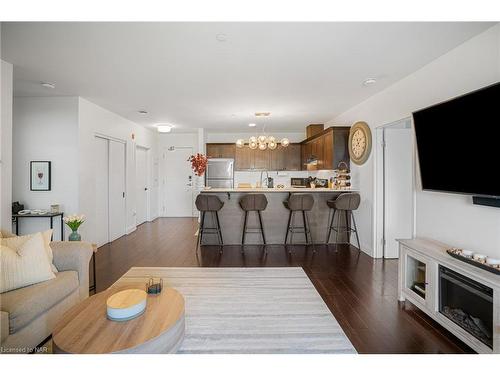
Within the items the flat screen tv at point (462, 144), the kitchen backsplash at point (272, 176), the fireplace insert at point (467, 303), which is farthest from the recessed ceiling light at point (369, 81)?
the kitchen backsplash at point (272, 176)

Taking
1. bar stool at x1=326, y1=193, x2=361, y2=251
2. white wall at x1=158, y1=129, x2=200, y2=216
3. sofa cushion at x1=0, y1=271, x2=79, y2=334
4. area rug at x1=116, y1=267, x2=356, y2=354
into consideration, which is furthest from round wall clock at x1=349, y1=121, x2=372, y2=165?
white wall at x1=158, y1=129, x2=200, y2=216

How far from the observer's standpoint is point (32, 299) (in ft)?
5.95

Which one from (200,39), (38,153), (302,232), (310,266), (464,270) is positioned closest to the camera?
(464,270)

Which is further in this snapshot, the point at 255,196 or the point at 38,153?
the point at 255,196

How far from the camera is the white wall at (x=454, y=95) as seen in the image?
6.93 ft

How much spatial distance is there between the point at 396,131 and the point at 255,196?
2.51 m

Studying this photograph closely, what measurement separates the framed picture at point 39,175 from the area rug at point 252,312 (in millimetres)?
2067

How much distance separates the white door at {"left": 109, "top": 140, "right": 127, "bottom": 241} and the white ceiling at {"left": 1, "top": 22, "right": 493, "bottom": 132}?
126cm

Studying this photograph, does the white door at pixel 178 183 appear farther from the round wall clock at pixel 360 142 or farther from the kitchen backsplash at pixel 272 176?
the round wall clock at pixel 360 142

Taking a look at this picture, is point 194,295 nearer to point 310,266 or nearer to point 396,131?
point 310,266

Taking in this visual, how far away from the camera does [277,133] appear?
790 centimetres

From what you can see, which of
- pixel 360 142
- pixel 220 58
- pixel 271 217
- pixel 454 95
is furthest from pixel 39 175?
pixel 454 95

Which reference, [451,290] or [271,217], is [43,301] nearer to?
[451,290]
